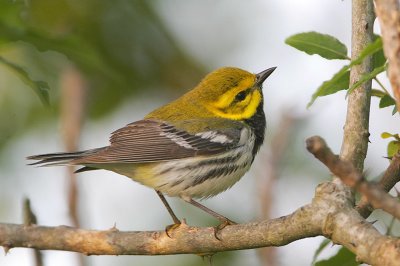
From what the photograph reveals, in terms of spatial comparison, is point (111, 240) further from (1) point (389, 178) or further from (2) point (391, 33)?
(2) point (391, 33)

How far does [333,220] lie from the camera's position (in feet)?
8.65

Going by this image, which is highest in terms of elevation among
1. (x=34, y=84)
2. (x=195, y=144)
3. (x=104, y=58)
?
(x=104, y=58)

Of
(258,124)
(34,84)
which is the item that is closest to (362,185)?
(34,84)

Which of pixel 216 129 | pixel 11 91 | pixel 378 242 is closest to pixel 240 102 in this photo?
pixel 216 129

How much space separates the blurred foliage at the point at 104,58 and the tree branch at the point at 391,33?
15.4ft

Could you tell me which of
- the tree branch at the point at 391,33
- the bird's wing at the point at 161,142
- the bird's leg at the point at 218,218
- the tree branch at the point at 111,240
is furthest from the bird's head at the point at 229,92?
the tree branch at the point at 391,33

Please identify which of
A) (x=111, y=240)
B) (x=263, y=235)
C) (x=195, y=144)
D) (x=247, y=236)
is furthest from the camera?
(x=195, y=144)

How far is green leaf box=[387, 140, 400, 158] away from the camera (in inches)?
120

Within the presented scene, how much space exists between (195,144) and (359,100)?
7.51 ft

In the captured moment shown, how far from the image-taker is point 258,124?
578 centimetres

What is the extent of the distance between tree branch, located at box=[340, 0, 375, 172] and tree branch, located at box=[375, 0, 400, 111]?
1.17 metres

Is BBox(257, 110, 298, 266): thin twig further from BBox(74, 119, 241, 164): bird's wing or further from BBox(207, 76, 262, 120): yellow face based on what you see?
BBox(207, 76, 262, 120): yellow face

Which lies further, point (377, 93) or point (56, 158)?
point (56, 158)

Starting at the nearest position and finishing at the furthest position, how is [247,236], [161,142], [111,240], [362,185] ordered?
[362,185], [247,236], [111,240], [161,142]
